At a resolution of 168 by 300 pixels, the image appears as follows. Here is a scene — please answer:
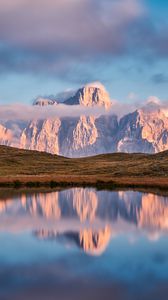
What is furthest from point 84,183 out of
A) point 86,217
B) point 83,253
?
point 83,253

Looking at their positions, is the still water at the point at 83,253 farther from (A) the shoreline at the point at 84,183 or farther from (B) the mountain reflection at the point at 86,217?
(A) the shoreline at the point at 84,183

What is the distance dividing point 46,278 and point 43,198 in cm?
5159

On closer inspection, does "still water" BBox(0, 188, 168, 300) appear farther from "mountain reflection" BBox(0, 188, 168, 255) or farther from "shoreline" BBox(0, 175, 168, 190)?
"shoreline" BBox(0, 175, 168, 190)

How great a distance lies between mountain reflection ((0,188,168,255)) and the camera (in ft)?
139

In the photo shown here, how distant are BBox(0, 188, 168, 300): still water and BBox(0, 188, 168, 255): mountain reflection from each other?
8 cm

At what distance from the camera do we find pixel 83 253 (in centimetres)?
3416

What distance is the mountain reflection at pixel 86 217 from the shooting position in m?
42.5

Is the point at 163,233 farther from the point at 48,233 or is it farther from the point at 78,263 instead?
the point at 78,263

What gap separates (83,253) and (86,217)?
2323 centimetres

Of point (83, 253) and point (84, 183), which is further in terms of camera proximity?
point (84, 183)

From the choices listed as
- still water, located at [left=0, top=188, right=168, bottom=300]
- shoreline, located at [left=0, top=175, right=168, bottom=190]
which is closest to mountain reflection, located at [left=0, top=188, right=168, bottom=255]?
still water, located at [left=0, top=188, right=168, bottom=300]

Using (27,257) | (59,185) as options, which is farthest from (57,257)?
(59,185)

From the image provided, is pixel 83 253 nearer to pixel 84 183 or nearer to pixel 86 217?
pixel 86 217

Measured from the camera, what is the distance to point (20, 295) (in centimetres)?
2383
